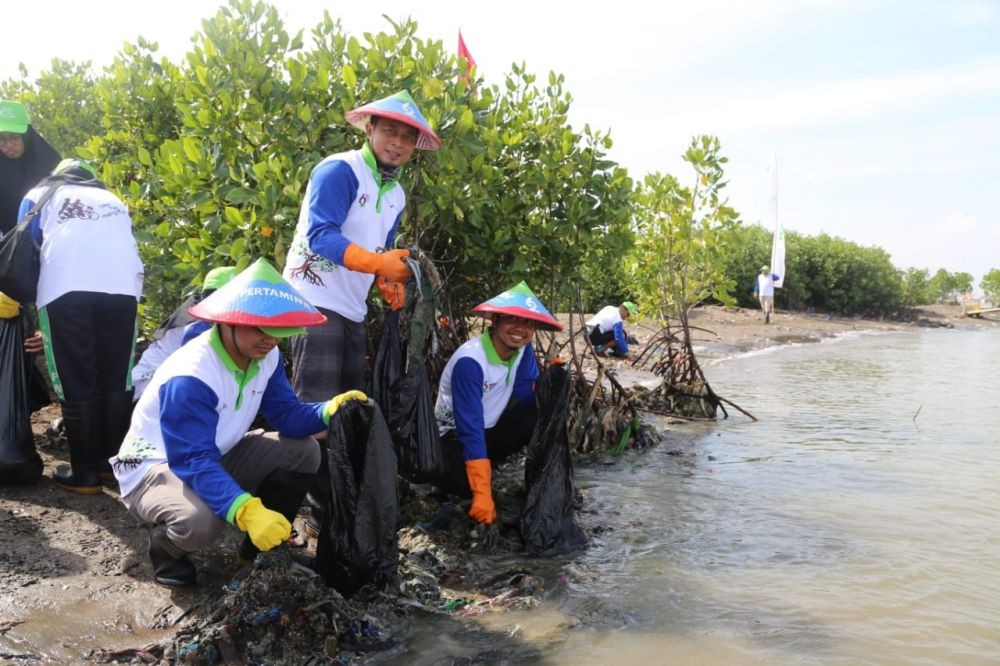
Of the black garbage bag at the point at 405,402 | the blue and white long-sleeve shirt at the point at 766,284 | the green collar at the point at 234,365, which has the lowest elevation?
the black garbage bag at the point at 405,402

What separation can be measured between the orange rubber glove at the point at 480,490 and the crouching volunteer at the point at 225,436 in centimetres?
83

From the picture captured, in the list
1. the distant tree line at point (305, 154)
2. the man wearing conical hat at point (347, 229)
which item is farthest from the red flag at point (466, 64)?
the man wearing conical hat at point (347, 229)

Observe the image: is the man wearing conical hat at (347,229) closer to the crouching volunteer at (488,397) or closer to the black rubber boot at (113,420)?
the crouching volunteer at (488,397)

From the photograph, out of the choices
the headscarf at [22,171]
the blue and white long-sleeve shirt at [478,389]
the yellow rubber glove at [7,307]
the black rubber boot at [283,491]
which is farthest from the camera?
the headscarf at [22,171]

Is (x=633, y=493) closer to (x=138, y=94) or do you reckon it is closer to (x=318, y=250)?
(x=318, y=250)

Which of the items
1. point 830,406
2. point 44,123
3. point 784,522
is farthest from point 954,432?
point 44,123

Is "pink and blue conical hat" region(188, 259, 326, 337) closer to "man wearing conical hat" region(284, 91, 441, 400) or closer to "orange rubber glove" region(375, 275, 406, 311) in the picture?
"man wearing conical hat" region(284, 91, 441, 400)

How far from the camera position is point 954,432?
7500 millimetres

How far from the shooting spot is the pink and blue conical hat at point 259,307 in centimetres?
266

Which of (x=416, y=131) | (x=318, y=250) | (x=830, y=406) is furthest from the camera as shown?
(x=830, y=406)

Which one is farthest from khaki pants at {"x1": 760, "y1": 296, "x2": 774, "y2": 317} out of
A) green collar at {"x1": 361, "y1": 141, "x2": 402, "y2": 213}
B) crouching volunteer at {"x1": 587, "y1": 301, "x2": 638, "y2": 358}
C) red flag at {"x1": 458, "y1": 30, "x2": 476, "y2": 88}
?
green collar at {"x1": 361, "y1": 141, "x2": 402, "y2": 213}

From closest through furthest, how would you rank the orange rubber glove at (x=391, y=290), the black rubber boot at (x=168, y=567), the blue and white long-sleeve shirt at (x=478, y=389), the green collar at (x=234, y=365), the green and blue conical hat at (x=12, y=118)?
the green collar at (x=234, y=365)
the black rubber boot at (x=168, y=567)
the orange rubber glove at (x=391, y=290)
the blue and white long-sleeve shirt at (x=478, y=389)
the green and blue conical hat at (x=12, y=118)

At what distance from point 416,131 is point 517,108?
2.03 meters

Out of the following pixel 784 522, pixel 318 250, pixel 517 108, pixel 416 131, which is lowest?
pixel 784 522
